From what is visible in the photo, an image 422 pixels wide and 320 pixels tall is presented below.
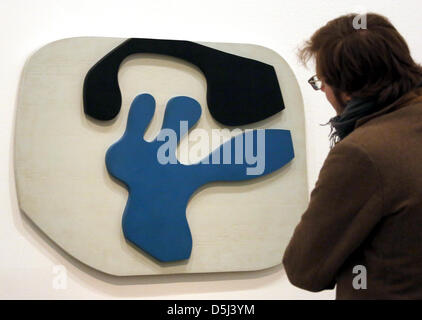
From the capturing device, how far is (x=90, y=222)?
6.40 feet

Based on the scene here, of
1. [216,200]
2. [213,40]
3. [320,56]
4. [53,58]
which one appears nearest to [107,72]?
[53,58]

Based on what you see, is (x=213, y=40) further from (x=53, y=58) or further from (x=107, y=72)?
(x=53, y=58)

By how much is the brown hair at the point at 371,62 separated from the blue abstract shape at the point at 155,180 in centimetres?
106

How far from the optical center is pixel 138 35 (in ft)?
6.82

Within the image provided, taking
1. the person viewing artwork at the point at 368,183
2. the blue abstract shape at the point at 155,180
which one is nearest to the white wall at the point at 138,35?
the blue abstract shape at the point at 155,180

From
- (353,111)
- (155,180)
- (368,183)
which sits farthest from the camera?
(155,180)

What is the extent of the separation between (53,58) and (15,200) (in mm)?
552

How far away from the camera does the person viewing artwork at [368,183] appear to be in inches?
36.4

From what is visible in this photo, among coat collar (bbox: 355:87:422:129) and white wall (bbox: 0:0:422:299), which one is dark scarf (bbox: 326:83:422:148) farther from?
white wall (bbox: 0:0:422:299)

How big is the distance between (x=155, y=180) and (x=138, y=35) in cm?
59

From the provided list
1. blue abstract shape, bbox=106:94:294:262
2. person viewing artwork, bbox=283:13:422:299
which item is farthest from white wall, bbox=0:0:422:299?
person viewing artwork, bbox=283:13:422:299

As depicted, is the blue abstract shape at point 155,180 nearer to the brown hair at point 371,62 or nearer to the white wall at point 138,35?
the white wall at point 138,35

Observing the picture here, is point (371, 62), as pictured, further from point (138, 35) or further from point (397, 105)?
point (138, 35)

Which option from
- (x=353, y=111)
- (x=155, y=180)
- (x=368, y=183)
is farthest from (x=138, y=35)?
(x=368, y=183)
